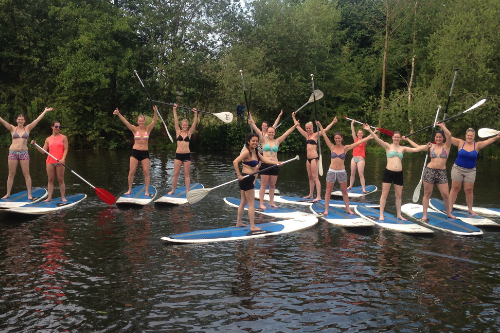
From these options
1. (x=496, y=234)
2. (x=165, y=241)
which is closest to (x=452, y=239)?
(x=496, y=234)

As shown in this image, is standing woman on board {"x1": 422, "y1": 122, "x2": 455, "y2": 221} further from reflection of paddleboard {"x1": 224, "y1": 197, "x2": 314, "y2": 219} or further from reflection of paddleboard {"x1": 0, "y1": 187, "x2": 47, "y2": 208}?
reflection of paddleboard {"x1": 0, "y1": 187, "x2": 47, "y2": 208}

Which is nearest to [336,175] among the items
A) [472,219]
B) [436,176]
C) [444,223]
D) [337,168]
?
[337,168]

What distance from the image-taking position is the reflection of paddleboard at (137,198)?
432 inches

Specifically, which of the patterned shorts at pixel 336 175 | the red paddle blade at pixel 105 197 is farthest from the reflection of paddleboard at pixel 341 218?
the red paddle blade at pixel 105 197

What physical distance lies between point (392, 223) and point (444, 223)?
3.61 feet

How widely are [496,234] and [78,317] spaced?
25.5ft

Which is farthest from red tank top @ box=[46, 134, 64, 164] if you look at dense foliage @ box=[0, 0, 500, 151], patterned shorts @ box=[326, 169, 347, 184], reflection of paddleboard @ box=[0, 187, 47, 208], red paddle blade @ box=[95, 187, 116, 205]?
dense foliage @ box=[0, 0, 500, 151]

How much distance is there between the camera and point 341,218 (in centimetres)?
943

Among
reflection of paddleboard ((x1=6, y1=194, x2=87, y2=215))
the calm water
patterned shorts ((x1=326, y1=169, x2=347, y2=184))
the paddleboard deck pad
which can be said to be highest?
patterned shorts ((x1=326, y1=169, x2=347, y2=184))

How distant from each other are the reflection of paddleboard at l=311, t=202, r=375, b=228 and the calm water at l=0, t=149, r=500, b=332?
23cm

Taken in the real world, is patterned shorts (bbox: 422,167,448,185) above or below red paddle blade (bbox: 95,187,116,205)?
above

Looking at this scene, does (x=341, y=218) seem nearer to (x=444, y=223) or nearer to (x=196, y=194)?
(x=444, y=223)

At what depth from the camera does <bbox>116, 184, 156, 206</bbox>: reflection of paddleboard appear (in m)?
11.0

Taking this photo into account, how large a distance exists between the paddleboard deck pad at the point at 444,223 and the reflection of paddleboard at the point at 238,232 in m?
2.44
